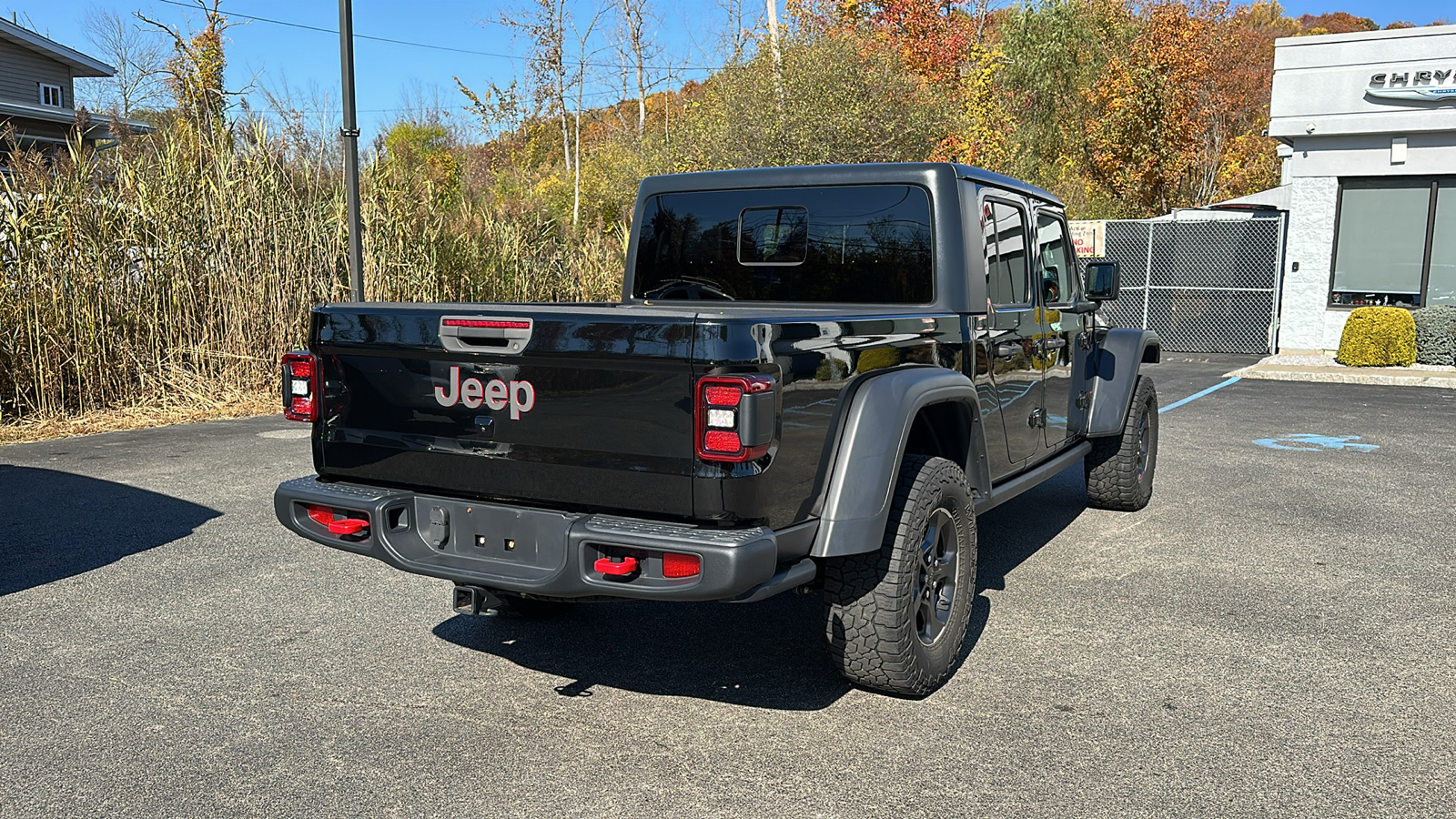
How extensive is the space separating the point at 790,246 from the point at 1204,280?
16.9 m

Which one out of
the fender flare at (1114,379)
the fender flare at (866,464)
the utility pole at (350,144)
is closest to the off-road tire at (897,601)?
the fender flare at (866,464)

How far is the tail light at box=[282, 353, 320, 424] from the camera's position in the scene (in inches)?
156

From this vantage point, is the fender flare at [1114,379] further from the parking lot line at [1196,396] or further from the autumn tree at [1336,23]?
the autumn tree at [1336,23]

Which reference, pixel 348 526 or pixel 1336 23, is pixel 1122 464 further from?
pixel 1336 23

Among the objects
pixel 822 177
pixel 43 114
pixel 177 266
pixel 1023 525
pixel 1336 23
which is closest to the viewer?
pixel 822 177

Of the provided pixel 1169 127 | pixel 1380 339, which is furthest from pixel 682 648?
pixel 1169 127

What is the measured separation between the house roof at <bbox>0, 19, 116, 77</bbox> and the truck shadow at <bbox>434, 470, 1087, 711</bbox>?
30622 millimetres

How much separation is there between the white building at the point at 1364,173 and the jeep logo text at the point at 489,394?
18095 mm

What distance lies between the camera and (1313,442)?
977cm

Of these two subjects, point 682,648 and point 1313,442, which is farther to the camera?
point 1313,442

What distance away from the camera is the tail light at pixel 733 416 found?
315 centimetres

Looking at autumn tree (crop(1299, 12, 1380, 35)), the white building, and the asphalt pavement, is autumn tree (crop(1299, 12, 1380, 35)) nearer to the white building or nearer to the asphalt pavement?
the white building

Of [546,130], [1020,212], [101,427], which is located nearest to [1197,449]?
[1020,212]

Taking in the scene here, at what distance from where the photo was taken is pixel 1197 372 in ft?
53.1
